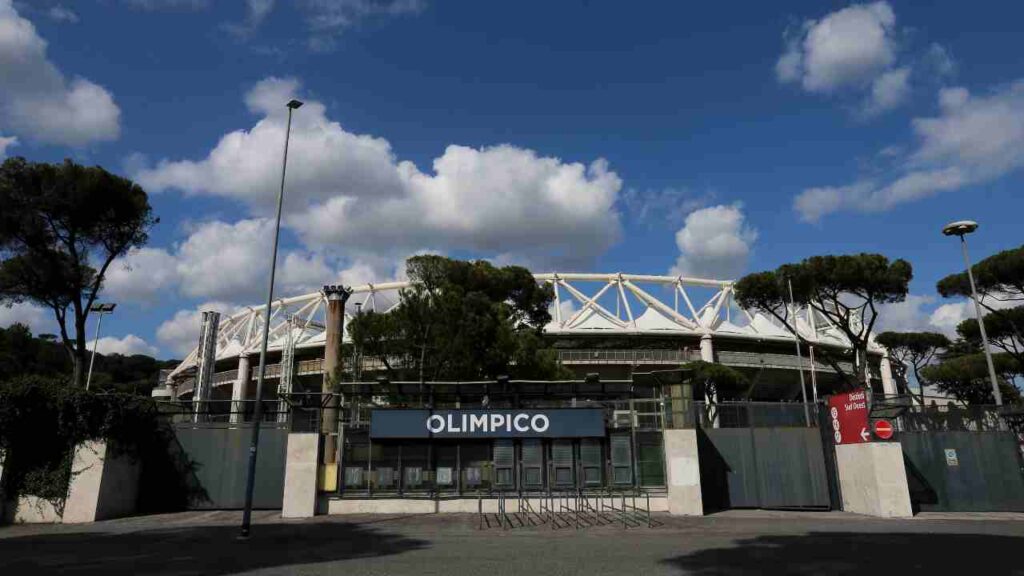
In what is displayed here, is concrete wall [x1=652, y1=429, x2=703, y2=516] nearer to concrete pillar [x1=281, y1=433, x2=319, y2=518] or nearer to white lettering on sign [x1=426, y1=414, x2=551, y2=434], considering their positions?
white lettering on sign [x1=426, y1=414, x2=551, y2=434]

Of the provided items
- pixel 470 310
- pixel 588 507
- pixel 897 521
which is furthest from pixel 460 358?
pixel 897 521

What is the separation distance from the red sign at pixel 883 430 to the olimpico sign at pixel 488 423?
761 cm

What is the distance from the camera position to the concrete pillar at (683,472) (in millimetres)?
17453

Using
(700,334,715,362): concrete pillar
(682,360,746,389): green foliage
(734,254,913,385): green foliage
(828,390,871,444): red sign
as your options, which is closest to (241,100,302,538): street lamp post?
(828,390,871,444): red sign

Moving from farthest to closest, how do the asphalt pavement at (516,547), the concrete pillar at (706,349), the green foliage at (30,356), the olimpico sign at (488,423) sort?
the concrete pillar at (706,349), the green foliage at (30,356), the olimpico sign at (488,423), the asphalt pavement at (516,547)

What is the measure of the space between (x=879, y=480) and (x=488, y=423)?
36.0ft

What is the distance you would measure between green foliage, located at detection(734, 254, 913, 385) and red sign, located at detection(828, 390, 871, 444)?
1444 cm

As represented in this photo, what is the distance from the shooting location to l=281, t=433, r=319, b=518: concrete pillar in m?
17.4

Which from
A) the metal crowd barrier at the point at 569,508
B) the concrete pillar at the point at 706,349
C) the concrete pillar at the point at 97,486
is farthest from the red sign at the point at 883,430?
the concrete pillar at the point at 706,349

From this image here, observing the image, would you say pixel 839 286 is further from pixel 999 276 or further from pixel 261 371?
pixel 261 371

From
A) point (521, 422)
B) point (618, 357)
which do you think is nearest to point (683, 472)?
point (521, 422)

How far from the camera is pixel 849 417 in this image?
18.3 m

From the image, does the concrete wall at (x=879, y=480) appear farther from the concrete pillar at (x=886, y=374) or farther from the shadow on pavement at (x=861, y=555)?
the concrete pillar at (x=886, y=374)

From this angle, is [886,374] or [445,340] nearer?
[445,340]
